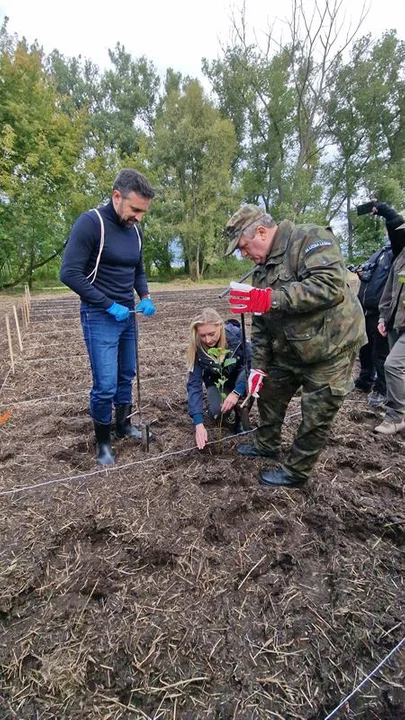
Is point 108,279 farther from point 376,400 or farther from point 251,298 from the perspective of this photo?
point 376,400

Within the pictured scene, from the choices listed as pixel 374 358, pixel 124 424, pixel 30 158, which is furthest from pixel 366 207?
pixel 30 158

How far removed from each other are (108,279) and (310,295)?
4.64 ft

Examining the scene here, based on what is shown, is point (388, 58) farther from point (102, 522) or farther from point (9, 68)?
point (102, 522)

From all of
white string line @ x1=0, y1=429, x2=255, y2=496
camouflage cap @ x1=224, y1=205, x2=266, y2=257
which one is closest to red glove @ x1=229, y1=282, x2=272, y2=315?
camouflage cap @ x1=224, y1=205, x2=266, y2=257

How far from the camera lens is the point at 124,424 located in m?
3.35

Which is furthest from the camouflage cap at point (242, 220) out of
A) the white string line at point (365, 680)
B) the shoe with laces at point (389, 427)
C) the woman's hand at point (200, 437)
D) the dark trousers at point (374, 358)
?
the dark trousers at point (374, 358)

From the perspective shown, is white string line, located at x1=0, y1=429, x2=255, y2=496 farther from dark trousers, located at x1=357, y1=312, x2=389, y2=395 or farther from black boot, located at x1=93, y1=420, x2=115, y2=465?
dark trousers, located at x1=357, y1=312, x2=389, y2=395

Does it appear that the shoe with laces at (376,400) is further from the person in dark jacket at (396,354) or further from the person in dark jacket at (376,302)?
the person in dark jacket at (396,354)

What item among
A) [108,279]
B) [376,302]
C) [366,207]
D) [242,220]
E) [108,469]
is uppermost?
[366,207]

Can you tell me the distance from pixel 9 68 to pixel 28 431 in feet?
53.9

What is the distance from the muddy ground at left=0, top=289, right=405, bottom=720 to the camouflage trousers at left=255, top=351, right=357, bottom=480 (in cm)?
29

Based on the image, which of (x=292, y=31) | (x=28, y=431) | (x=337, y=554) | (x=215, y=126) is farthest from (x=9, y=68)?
(x=337, y=554)

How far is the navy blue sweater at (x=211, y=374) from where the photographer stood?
307 cm

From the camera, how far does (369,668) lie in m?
1.62
